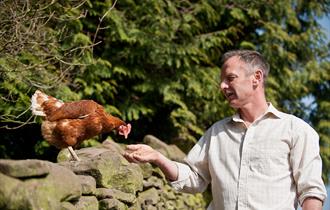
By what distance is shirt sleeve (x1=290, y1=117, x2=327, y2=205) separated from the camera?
262cm

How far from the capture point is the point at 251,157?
9.18 feet

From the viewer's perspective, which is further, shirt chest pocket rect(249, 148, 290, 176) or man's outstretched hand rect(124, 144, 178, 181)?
man's outstretched hand rect(124, 144, 178, 181)

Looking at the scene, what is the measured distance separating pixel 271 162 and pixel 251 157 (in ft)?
0.34

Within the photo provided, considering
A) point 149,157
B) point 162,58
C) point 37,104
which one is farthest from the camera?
point 162,58

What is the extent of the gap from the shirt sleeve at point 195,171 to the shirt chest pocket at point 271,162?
357 millimetres

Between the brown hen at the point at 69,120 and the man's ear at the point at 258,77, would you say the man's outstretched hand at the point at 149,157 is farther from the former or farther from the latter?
the brown hen at the point at 69,120

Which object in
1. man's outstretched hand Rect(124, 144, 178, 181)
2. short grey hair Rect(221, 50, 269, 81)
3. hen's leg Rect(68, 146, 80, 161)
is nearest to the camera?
man's outstretched hand Rect(124, 144, 178, 181)

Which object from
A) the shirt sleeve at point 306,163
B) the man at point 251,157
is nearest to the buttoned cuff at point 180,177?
the man at point 251,157

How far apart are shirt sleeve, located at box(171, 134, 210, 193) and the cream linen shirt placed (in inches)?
3.7

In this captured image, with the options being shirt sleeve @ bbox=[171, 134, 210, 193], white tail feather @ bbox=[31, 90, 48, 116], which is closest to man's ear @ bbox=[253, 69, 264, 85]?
shirt sleeve @ bbox=[171, 134, 210, 193]

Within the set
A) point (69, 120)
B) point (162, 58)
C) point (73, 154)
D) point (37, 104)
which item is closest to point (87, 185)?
point (73, 154)

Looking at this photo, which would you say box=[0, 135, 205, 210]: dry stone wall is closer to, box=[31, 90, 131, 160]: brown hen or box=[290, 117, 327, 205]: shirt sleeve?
box=[31, 90, 131, 160]: brown hen

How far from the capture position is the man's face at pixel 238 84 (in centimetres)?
291

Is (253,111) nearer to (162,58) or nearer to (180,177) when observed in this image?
(180,177)
